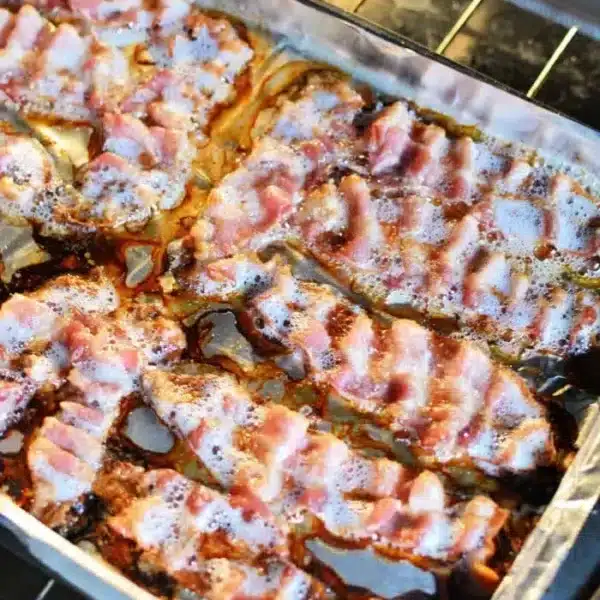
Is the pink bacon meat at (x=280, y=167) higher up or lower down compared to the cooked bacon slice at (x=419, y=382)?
higher up

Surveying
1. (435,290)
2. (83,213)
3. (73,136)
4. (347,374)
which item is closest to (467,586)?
(347,374)

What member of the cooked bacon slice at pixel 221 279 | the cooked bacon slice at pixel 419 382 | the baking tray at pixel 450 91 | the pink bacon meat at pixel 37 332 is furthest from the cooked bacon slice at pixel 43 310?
the baking tray at pixel 450 91

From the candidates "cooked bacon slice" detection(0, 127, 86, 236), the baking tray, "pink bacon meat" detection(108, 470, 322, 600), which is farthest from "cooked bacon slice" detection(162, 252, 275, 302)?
the baking tray

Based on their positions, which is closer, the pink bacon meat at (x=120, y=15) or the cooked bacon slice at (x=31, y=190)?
the cooked bacon slice at (x=31, y=190)

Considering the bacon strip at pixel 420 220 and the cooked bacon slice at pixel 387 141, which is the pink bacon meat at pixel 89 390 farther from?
the cooked bacon slice at pixel 387 141

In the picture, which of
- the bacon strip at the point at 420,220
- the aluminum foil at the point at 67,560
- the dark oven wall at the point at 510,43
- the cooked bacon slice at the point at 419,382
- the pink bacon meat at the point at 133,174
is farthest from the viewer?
the dark oven wall at the point at 510,43

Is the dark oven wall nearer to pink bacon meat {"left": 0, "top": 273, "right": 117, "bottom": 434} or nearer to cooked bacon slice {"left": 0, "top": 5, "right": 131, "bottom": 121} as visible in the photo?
cooked bacon slice {"left": 0, "top": 5, "right": 131, "bottom": 121}

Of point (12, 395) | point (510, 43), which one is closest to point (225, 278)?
point (12, 395)
